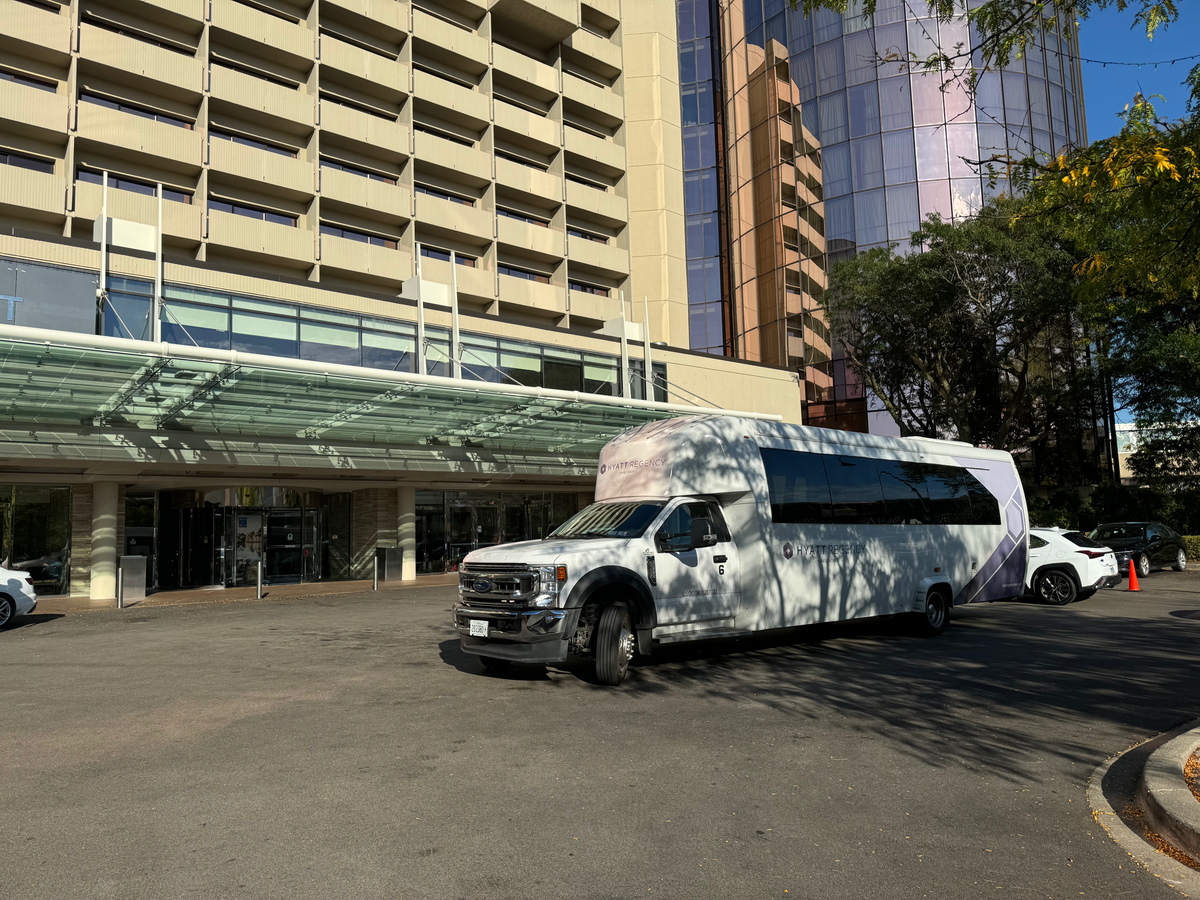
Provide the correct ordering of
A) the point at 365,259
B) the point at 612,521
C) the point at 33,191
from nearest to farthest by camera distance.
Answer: the point at 612,521, the point at 33,191, the point at 365,259

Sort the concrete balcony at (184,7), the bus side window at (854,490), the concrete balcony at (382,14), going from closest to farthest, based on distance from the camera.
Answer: the bus side window at (854,490)
the concrete balcony at (184,7)
the concrete balcony at (382,14)

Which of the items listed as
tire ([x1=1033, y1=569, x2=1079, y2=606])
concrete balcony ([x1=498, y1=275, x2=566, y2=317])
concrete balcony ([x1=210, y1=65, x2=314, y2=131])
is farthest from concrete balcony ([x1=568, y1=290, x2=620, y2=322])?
tire ([x1=1033, y1=569, x2=1079, y2=606])

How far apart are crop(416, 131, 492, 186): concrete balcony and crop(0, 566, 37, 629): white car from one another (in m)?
25.1

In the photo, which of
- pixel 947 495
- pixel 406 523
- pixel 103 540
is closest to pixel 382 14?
pixel 406 523

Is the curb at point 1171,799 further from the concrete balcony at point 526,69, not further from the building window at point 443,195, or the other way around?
the concrete balcony at point 526,69

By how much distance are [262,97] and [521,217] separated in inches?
497

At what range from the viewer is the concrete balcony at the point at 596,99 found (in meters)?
42.5

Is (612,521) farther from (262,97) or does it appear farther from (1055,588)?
(262,97)

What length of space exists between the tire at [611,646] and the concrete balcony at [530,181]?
1283 inches

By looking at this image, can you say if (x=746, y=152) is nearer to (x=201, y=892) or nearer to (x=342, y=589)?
(x=342, y=589)

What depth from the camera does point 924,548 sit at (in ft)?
42.4

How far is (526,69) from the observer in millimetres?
40781

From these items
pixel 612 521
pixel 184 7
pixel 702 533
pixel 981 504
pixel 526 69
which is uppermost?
pixel 526 69

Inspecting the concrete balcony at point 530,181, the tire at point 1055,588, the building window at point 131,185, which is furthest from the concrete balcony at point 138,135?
the tire at point 1055,588
